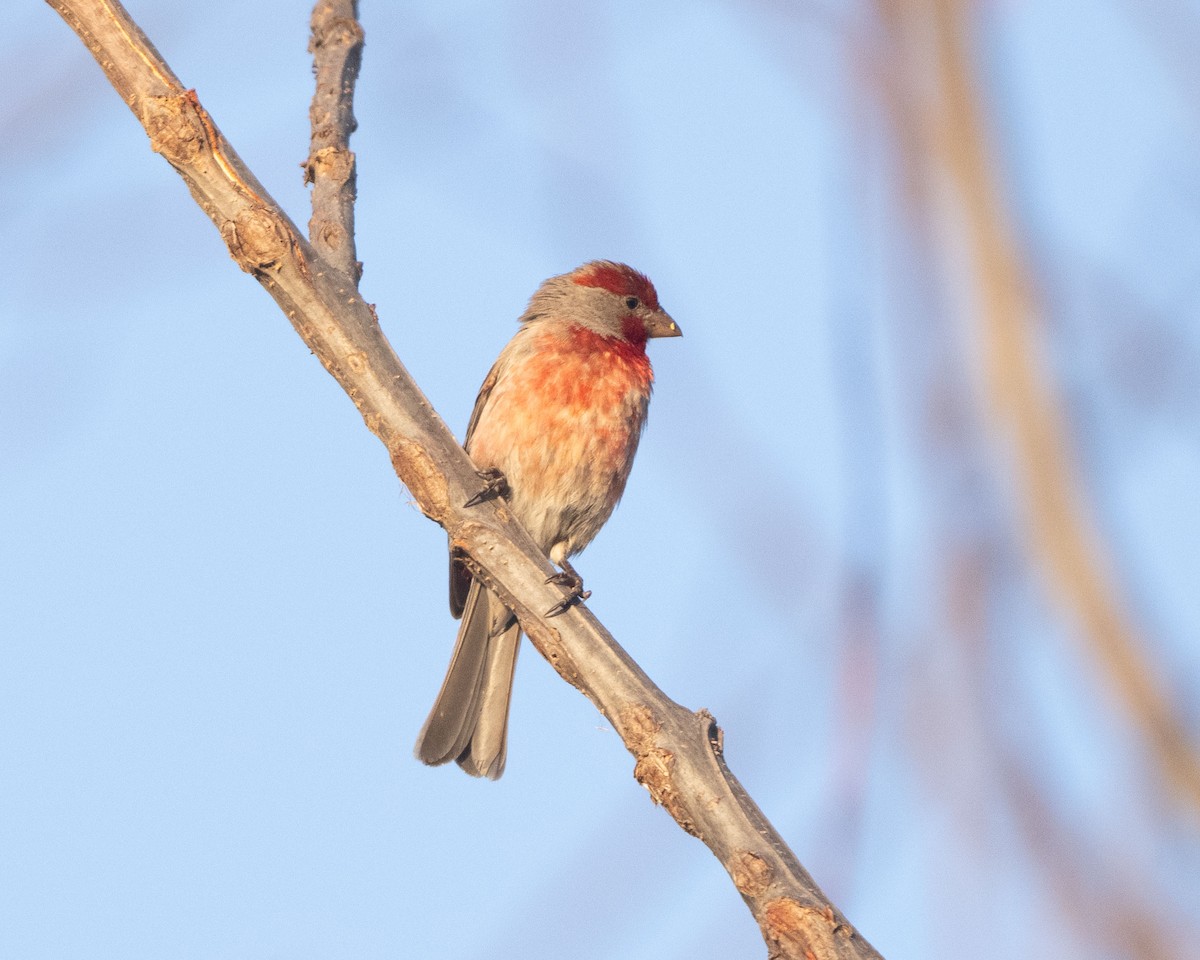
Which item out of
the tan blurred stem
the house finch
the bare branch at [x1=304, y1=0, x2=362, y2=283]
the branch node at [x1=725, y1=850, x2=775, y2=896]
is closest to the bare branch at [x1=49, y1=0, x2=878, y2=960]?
the branch node at [x1=725, y1=850, x2=775, y2=896]

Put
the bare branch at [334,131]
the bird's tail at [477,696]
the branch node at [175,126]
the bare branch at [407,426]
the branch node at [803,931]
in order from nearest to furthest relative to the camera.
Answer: the branch node at [803,931]
the bare branch at [407,426]
the branch node at [175,126]
the bare branch at [334,131]
the bird's tail at [477,696]

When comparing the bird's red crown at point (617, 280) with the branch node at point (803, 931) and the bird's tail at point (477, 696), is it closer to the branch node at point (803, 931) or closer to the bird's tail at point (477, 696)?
the bird's tail at point (477, 696)

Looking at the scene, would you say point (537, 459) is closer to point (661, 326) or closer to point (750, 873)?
point (661, 326)

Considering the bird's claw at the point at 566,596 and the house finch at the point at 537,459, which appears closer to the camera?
the bird's claw at the point at 566,596

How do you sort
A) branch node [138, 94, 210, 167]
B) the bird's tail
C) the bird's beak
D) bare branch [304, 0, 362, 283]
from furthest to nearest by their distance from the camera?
the bird's beak < the bird's tail < bare branch [304, 0, 362, 283] < branch node [138, 94, 210, 167]

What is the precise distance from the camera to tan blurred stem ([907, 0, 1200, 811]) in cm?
131

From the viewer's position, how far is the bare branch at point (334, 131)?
4305 millimetres

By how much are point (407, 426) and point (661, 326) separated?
3524mm

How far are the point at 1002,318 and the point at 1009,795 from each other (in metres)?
0.49

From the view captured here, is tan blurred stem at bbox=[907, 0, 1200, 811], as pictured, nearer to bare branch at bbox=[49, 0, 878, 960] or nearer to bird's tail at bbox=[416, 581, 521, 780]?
bare branch at bbox=[49, 0, 878, 960]

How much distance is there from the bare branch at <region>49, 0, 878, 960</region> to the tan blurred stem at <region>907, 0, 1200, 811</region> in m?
2.10

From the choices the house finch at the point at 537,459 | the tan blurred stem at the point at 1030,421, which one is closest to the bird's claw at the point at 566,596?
the house finch at the point at 537,459

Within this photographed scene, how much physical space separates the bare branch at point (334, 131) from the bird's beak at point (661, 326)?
8.93ft

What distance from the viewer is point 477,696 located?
Answer: 588 centimetres
